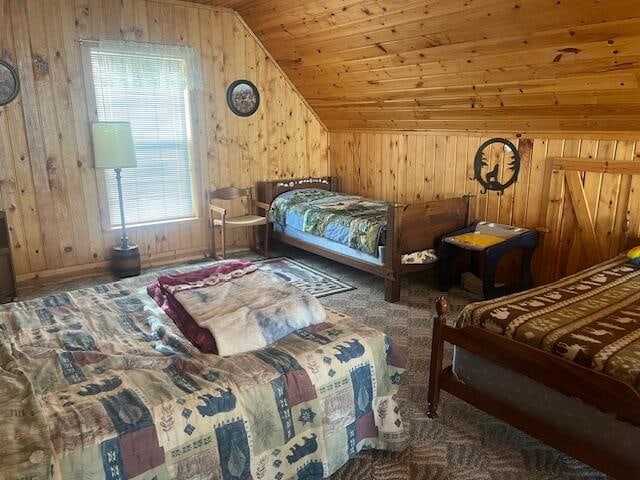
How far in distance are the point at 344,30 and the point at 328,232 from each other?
1619mm

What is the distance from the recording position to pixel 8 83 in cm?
371

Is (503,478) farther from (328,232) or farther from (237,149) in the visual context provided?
(237,149)

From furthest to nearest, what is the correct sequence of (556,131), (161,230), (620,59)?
(161,230) → (556,131) → (620,59)

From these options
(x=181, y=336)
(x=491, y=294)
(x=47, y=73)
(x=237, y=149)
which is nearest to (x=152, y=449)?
(x=181, y=336)

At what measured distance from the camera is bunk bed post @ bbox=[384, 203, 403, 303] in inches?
137

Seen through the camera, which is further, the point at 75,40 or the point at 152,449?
the point at 75,40

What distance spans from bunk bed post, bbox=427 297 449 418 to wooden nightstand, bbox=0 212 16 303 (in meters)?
3.09

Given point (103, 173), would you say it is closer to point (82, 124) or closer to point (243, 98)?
point (82, 124)

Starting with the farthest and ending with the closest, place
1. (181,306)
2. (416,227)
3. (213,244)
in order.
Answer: (213,244)
(416,227)
(181,306)

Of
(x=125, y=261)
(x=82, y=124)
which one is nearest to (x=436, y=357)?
(x=125, y=261)

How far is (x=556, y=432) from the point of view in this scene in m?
1.78

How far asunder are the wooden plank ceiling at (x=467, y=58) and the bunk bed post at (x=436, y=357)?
1.69 metres

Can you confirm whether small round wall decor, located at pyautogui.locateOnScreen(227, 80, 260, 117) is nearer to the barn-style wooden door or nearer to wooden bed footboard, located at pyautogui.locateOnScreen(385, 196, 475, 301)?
wooden bed footboard, located at pyautogui.locateOnScreen(385, 196, 475, 301)

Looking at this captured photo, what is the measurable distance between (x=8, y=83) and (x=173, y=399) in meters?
3.45
